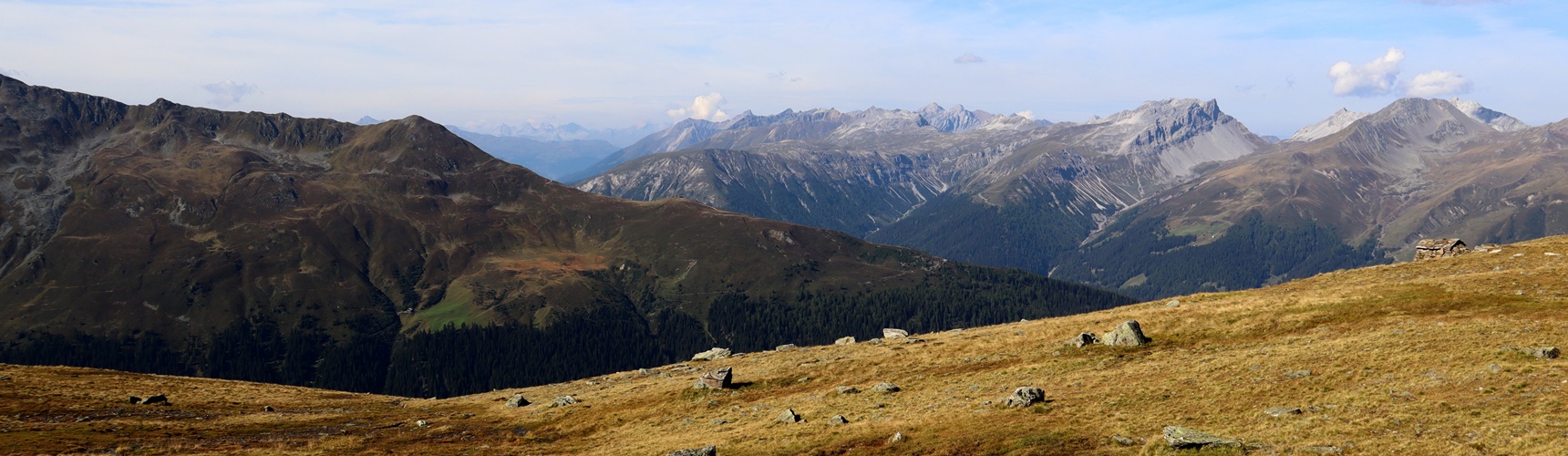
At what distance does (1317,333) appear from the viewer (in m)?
57.7

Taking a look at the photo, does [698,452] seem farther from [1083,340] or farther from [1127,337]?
[1127,337]

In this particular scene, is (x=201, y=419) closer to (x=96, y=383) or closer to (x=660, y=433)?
(x=96, y=383)

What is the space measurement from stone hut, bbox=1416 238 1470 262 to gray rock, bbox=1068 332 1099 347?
61.3 metres

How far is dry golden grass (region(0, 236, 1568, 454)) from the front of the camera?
1487 inches

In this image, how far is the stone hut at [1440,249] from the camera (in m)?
97.6

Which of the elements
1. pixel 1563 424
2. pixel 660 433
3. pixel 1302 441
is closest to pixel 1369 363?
pixel 1563 424

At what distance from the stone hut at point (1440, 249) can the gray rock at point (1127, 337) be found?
194ft

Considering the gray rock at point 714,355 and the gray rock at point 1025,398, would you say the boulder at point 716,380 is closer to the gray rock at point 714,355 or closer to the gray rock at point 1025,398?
the gray rock at point 1025,398

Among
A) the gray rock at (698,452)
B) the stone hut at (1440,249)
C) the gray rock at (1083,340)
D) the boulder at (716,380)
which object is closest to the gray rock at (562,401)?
the boulder at (716,380)

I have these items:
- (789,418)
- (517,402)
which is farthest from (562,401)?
(789,418)

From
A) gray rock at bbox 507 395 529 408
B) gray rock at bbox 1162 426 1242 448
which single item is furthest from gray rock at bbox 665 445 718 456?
gray rock at bbox 507 395 529 408

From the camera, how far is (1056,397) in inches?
1951

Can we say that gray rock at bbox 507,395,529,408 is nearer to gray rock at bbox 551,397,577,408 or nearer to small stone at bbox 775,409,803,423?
gray rock at bbox 551,397,577,408

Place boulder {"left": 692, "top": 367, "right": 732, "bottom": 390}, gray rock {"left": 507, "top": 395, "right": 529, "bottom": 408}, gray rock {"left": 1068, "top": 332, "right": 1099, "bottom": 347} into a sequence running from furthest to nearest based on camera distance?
gray rock {"left": 507, "top": 395, "right": 529, "bottom": 408}, boulder {"left": 692, "top": 367, "right": 732, "bottom": 390}, gray rock {"left": 1068, "top": 332, "right": 1099, "bottom": 347}
